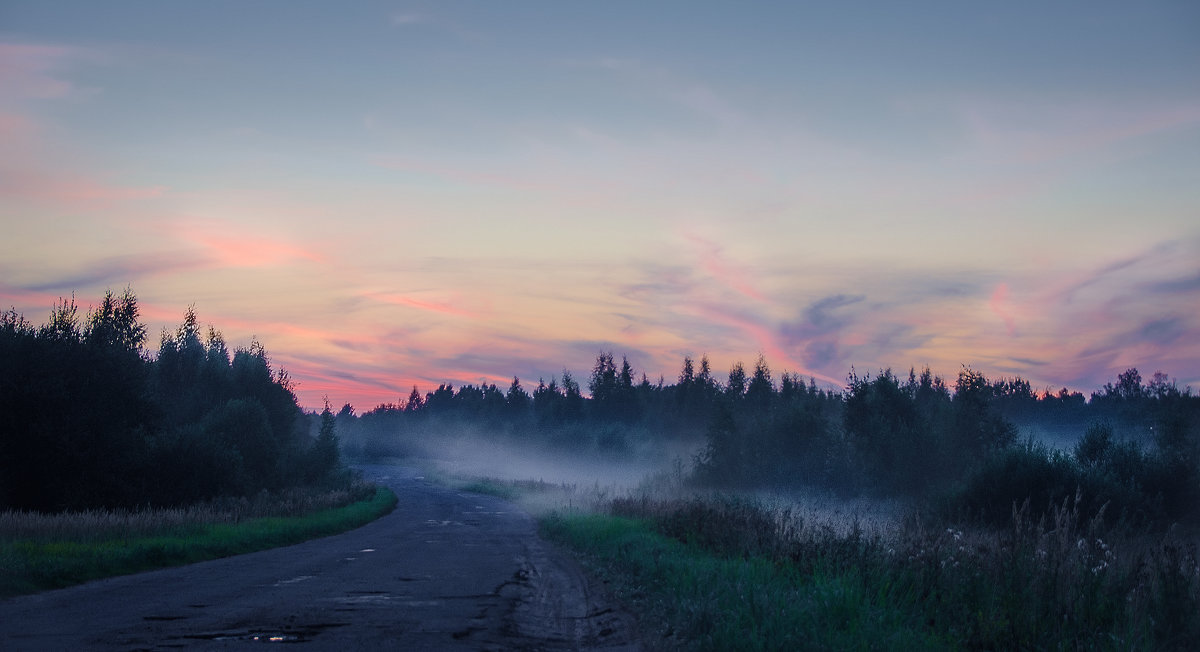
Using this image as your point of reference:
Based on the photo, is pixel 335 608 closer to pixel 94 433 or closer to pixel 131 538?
pixel 131 538

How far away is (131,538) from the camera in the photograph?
19.6 meters

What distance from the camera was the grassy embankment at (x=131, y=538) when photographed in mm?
13719

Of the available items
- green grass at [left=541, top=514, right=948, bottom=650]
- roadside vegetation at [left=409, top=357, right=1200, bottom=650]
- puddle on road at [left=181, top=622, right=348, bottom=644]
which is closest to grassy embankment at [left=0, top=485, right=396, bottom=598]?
puddle on road at [left=181, top=622, right=348, bottom=644]

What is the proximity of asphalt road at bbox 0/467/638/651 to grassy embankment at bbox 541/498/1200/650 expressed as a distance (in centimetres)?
133

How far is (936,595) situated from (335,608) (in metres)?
7.98

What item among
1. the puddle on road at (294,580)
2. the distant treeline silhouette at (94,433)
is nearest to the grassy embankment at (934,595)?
the puddle on road at (294,580)

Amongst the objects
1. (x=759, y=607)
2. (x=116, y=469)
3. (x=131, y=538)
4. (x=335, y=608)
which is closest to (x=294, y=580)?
(x=335, y=608)

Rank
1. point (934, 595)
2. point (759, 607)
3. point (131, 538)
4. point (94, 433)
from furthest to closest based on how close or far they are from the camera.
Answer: point (94, 433)
point (131, 538)
point (934, 595)
point (759, 607)

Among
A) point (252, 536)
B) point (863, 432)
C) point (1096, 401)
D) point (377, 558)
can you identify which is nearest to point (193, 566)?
point (377, 558)

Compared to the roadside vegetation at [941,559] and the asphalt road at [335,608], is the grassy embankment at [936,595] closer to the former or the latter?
the roadside vegetation at [941,559]

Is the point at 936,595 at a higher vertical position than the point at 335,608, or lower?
higher

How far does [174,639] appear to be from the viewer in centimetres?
852

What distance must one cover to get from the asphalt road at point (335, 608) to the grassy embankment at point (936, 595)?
4.37 feet

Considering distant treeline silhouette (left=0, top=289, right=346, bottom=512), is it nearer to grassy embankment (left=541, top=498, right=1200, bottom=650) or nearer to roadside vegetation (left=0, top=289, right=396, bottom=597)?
roadside vegetation (left=0, top=289, right=396, bottom=597)
